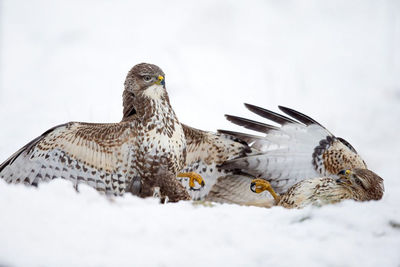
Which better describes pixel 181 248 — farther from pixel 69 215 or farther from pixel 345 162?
pixel 345 162

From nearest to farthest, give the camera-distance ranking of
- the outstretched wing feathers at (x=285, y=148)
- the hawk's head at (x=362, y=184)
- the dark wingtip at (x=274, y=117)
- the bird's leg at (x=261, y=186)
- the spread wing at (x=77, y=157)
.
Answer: the hawk's head at (x=362, y=184) → the spread wing at (x=77, y=157) → the bird's leg at (x=261, y=186) → the outstretched wing feathers at (x=285, y=148) → the dark wingtip at (x=274, y=117)

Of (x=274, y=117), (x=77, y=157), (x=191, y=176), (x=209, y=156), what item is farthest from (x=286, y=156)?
(x=77, y=157)

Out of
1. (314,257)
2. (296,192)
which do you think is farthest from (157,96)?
(314,257)

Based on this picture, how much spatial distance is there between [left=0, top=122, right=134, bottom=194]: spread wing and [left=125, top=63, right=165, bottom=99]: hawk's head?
0.36 metres

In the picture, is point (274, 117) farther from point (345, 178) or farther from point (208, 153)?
point (345, 178)

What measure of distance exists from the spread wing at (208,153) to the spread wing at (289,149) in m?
0.08

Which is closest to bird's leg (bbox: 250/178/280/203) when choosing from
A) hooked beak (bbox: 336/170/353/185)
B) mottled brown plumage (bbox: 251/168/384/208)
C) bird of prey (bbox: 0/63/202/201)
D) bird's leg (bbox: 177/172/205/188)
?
mottled brown plumage (bbox: 251/168/384/208)

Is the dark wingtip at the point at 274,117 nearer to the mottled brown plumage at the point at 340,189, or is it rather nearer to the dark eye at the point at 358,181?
the mottled brown plumage at the point at 340,189

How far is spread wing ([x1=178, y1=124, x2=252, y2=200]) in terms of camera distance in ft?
18.7

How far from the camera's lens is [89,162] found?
502cm

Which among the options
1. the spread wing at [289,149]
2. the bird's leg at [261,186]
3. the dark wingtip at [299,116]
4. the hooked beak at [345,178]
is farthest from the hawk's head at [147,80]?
the hooked beak at [345,178]

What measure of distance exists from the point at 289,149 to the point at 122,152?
187 centimetres

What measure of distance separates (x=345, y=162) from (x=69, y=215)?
123 inches

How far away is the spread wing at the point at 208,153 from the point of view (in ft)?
18.7
